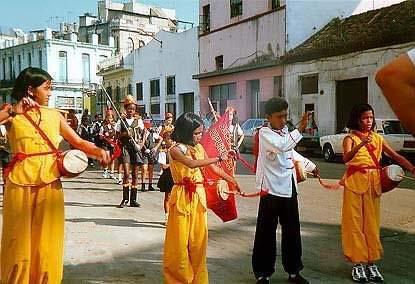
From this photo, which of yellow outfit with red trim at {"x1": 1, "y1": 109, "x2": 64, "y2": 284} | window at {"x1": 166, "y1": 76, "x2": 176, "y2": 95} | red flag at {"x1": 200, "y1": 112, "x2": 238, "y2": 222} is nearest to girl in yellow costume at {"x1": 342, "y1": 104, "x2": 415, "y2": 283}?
red flag at {"x1": 200, "y1": 112, "x2": 238, "y2": 222}

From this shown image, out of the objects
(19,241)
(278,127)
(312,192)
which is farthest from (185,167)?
(312,192)

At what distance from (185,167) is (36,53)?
169 ft

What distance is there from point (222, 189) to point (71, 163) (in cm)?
161

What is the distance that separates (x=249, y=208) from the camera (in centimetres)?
870

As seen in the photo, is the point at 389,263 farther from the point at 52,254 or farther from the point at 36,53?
the point at 36,53

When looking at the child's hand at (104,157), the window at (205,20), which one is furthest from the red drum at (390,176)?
the window at (205,20)

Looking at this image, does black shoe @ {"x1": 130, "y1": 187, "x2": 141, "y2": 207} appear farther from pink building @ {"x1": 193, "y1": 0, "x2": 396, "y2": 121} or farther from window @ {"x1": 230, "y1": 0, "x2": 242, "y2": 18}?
window @ {"x1": 230, "y1": 0, "x2": 242, "y2": 18}

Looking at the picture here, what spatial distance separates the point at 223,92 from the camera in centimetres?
2928

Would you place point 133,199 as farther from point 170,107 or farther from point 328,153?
point 170,107

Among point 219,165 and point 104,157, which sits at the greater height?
point 104,157

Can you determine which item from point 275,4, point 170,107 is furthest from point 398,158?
point 170,107

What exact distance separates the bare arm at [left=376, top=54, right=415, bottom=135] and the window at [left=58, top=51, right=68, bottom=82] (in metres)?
51.6

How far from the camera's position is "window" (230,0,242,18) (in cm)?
2844

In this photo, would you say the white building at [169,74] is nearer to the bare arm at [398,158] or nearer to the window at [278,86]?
the window at [278,86]
